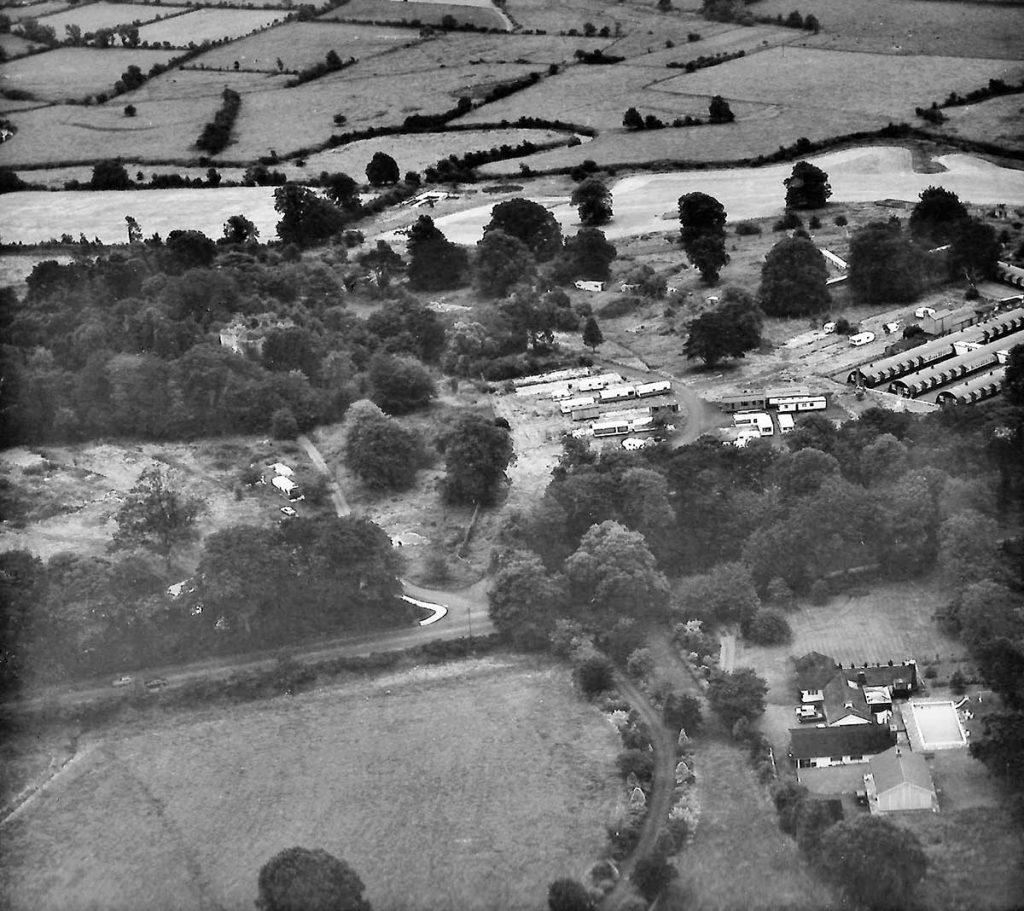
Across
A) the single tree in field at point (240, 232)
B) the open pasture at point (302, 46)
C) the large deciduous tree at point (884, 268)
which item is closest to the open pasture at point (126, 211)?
the single tree in field at point (240, 232)

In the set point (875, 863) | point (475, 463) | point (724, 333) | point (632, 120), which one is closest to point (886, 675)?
point (875, 863)

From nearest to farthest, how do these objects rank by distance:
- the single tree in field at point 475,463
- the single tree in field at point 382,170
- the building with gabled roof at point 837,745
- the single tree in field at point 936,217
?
the building with gabled roof at point 837,745 → the single tree in field at point 475,463 → the single tree in field at point 936,217 → the single tree in field at point 382,170

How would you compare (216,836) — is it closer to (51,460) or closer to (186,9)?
(51,460)

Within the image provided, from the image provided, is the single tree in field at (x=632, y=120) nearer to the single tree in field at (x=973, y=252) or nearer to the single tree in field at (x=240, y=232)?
the single tree in field at (x=240, y=232)

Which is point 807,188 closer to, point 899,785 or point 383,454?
point 383,454

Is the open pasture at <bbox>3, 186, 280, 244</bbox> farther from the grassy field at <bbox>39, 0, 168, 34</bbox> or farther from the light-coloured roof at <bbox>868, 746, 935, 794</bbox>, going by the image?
the light-coloured roof at <bbox>868, 746, 935, 794</bbox>

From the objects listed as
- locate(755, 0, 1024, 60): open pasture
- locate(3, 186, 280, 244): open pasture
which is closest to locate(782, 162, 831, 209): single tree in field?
locate(755, 0, 1024, 60): open pasture

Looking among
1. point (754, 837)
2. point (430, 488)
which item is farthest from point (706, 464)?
point (754, 837)
